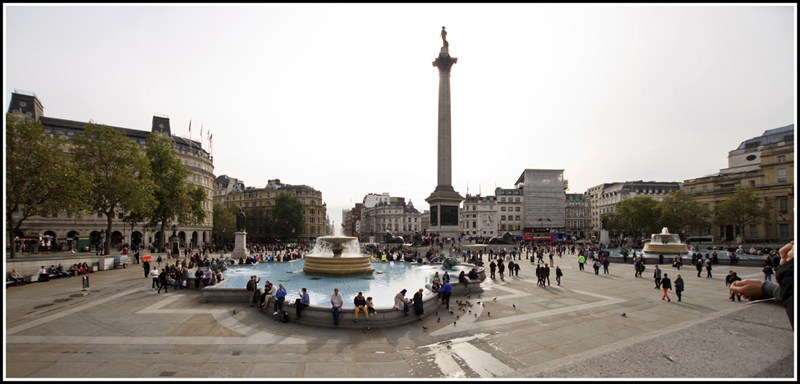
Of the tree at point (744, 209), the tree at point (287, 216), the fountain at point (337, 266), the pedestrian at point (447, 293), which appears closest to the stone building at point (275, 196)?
the tree at point (287, 216)

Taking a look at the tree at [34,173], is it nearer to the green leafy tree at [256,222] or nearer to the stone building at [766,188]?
the green leafy tree at [256,222]

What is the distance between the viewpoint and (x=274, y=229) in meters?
77.6

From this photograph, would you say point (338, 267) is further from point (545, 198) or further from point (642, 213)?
point (545, 198)

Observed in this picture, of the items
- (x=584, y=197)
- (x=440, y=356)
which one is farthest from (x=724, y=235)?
(x=440, y=356)

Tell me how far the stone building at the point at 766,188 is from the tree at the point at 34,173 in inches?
2596

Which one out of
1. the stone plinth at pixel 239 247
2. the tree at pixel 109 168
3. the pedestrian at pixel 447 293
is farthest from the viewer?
the stone plinth at pixel 239 247

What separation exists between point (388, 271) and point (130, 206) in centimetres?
2339

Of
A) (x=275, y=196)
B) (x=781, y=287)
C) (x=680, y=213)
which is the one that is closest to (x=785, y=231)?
(x=680, y=213)

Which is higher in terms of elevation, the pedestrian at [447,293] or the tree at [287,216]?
the tree at [287,216]

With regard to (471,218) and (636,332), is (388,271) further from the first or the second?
(471,218)

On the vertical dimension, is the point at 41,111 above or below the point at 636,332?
above

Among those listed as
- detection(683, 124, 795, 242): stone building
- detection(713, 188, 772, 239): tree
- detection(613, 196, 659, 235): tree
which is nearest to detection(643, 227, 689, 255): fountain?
detection(683, 124, 795, 242): stone building

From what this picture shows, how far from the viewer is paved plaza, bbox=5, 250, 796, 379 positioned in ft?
11.1

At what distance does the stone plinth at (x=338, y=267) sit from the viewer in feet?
69.6
